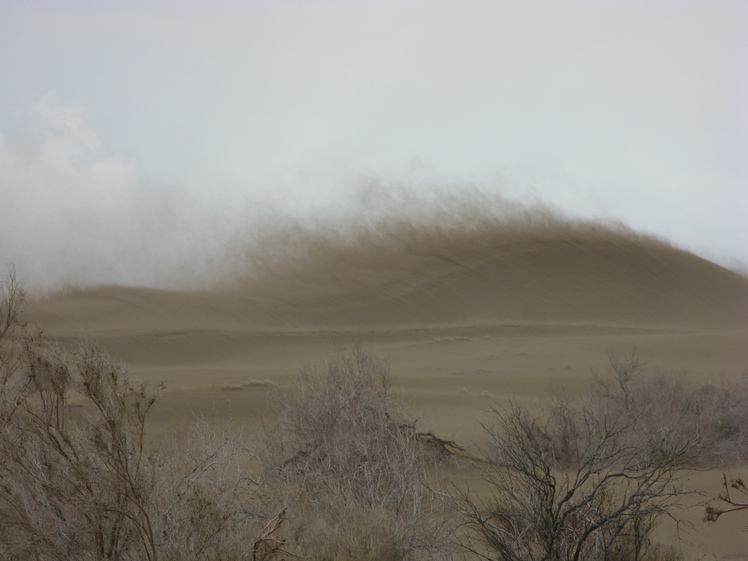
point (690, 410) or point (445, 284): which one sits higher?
point (445, 284)

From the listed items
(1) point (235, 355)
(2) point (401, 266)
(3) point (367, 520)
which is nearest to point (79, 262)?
(1) point (235, 355)

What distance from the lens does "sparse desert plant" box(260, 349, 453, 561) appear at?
6.19 m

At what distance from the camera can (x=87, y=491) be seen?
4.93 metres

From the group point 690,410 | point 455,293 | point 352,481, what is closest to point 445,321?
point 455,293

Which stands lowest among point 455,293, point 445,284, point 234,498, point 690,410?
point 690,410

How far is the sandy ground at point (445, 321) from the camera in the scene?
2769 centimetres

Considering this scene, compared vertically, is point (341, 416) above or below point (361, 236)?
below

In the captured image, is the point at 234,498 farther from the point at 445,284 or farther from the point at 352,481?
the point at 445,284

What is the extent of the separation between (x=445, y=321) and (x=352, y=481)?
46.1 metres

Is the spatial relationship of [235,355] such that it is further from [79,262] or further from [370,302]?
[79,262]

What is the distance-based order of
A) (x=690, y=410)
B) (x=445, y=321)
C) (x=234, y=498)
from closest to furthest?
(x=234, y=498) < (x=690, y=410) < (x=445, y=321)

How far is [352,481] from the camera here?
7.45 metres

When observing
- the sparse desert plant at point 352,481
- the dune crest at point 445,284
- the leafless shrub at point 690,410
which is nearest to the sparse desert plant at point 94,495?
the sparse desert plant at point 352,481

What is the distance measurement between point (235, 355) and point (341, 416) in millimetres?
33550
